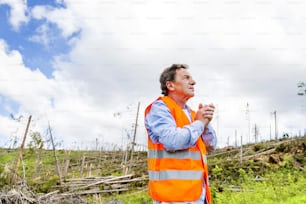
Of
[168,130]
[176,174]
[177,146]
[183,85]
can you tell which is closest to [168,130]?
[168,130]

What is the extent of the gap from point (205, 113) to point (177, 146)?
30cm

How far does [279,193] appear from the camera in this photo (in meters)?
7.92

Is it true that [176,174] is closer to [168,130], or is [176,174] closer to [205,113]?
[168,130]

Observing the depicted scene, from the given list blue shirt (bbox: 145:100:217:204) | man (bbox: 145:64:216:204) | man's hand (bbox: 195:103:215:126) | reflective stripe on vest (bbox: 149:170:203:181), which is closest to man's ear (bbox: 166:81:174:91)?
man (bbox: 145:64:216:204)

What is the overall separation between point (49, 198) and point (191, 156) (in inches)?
215

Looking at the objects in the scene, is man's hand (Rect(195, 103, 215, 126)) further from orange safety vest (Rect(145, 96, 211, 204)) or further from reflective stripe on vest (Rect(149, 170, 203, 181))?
reflective stripe on vest (Rect(149, 170, 203, 181))

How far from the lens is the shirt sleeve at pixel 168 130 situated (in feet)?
7.07

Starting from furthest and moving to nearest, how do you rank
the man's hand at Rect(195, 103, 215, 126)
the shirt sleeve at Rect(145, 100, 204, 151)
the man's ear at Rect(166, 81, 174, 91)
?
1. the man's ear at Rect(166, 81, 174, 91)
2. the man's hand at Rect(195, 103, 215, 126)
3. the shirt sleeve at Rect(145, 100, 204, 151)

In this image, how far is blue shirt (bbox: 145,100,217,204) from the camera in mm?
2154

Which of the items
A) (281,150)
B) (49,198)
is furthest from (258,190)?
(281,150)

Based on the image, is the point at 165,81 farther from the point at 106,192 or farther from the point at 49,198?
the point at 106,192

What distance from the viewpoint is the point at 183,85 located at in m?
2.42

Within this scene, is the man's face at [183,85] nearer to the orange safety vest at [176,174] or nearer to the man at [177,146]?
the man at [177,146]

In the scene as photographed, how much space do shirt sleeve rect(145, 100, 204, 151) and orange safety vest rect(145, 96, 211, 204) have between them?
72 mm
